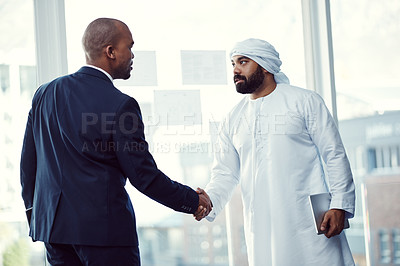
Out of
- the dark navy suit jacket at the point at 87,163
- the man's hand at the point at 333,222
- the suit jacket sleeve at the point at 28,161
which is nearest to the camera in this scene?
the dark navy suit jacket at the point at 87,163

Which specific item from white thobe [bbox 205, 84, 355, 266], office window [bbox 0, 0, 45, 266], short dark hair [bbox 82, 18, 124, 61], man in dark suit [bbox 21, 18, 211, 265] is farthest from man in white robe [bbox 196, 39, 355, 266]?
office window [bbox 0, 0, 45, 266]

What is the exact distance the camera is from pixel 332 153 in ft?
8.24

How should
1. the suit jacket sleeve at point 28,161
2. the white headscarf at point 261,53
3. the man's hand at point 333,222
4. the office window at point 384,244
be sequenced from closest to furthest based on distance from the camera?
the suit jacket sleeve at point 28,161
the man's hand at point 333,222
the white headscarf at point 261,53
the office window at point 384,244

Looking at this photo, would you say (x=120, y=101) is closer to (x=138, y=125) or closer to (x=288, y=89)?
(x=138, y=125)

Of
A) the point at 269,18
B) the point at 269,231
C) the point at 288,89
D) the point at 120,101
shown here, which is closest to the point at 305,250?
the point at 269,231

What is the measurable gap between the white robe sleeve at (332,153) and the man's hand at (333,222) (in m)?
0.03

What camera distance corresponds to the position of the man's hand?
95.6 inches

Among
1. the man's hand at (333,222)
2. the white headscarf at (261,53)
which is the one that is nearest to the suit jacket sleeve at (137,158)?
the man's hand at (333,222)

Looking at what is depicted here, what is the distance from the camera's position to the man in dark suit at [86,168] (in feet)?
6.12

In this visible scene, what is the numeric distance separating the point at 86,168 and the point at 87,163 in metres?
0.02

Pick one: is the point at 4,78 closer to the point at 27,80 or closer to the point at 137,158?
the point at 27,80

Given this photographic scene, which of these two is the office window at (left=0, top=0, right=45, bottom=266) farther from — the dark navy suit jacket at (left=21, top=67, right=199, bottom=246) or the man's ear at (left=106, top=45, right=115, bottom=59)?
the man's ear at (left=106, top=45, right=115, bottom=59)

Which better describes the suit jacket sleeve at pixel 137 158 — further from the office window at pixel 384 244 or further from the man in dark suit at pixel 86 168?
the office window at pixel 384 244

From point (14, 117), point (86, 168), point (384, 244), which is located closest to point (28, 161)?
point (86, 168)
